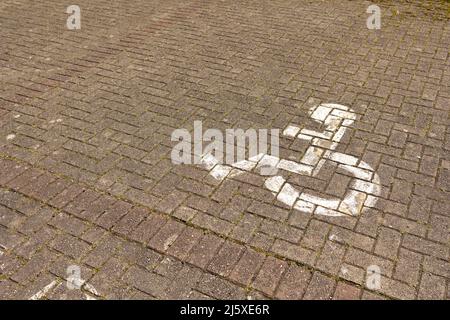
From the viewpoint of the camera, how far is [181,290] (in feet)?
11.3

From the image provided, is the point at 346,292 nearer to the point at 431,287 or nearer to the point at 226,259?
the point at 431,287

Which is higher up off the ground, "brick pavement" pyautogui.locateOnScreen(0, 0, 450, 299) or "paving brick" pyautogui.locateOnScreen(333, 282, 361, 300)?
"brick pavement" pyautogui.locateOnScreen(0, 0, 450, 299)

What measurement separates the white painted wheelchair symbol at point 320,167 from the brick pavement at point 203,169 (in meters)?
0.09

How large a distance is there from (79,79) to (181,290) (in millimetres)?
4512

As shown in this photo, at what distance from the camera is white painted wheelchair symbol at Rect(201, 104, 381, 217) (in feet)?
13.8

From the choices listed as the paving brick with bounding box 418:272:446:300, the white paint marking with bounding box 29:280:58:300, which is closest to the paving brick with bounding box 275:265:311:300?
the paving brick with bounding box 418:272:446:300

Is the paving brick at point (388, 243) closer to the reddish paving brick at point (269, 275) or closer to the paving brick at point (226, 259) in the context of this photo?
the reddish paving brick at point (269, 275)

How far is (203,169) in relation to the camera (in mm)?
4711

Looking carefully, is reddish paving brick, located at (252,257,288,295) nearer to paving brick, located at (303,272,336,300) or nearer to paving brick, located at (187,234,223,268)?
paving brick, located at (303,272,336,300)

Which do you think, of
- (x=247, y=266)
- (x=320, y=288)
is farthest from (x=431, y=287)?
(x=247, y=266)

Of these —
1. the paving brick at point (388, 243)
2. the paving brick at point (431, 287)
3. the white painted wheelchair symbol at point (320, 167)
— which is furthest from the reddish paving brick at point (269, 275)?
the paving brick at point (431, 287)

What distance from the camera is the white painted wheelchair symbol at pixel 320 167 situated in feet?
13.8

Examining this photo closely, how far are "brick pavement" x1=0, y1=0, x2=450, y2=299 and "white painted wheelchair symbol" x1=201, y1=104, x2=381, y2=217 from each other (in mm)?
89

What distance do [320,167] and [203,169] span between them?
4.40 ft
